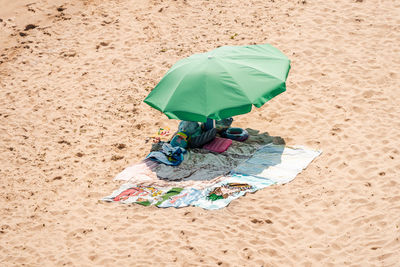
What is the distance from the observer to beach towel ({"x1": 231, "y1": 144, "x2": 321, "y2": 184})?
7.81 m

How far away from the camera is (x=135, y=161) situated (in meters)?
8.80

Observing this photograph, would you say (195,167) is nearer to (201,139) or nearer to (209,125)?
(201,139)

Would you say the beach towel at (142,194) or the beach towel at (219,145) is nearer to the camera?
the beach towel at (142,194)

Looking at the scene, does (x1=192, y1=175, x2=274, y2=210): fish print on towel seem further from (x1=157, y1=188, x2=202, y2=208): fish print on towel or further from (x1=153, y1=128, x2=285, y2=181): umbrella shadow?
(x1=153, y1=128, x2=285, y2=181): umbrella shadow

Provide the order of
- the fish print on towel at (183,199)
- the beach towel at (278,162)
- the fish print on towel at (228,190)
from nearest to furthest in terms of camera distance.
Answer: the fish print on towel at (228,190) → the fish print on towel at (183,199) → the beach towel at (278,162)

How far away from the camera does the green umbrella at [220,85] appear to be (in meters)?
7.73

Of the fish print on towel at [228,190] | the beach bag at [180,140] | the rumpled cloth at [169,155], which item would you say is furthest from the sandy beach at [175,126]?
the beach bag at [180,140]

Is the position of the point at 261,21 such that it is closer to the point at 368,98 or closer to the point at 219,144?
the point at 368,98

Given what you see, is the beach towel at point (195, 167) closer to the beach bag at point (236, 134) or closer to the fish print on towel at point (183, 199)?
the beach bag at point (236, 134)

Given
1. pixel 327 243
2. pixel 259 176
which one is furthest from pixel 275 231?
pixel 259 176

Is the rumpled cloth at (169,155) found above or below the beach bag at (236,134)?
below

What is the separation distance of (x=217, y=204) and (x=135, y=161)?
2.13m

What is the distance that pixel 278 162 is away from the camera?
26.6ft

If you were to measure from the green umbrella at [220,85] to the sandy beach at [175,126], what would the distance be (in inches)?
50.6
